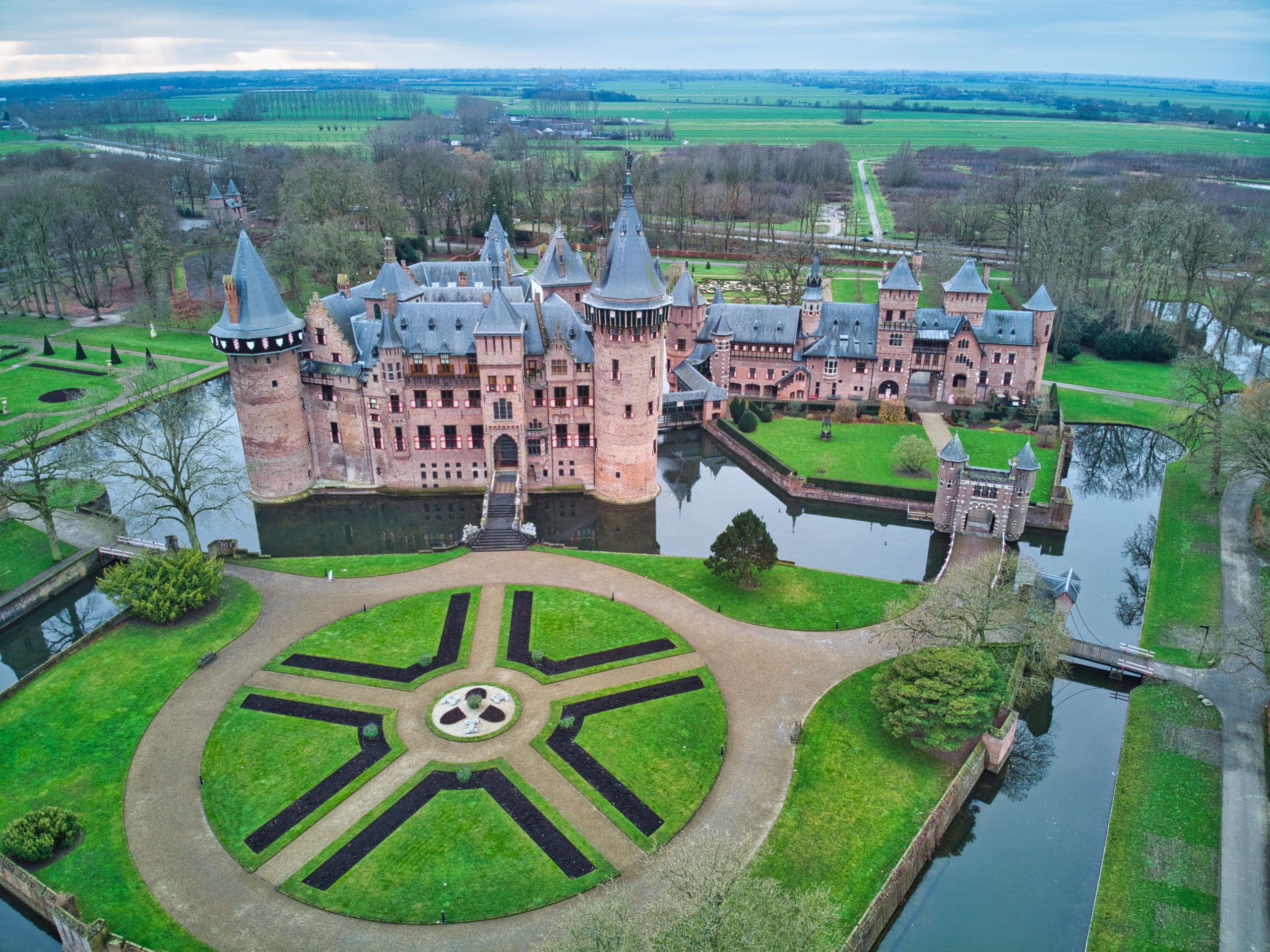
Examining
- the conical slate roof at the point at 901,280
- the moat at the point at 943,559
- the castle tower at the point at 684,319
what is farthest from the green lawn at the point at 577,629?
the conical slate roof at the point at 901,280

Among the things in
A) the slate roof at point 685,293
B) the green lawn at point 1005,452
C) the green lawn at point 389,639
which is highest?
the slate roof at point 685,293

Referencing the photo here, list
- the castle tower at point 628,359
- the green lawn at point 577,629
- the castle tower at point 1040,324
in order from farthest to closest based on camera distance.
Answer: the castle tower at point 1040,324 < the castle tower at point 628,359 < the green lawn at point 577,629

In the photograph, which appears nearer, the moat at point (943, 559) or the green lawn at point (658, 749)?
the moat at point (943, 559)

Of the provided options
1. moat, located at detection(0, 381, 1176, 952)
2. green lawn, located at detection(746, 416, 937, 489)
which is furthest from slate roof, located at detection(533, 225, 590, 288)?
green lawn, located at detection(746, 416, 937, 489)

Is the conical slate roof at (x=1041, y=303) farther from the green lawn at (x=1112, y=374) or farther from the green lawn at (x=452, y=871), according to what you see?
the green lawn at (x=452, y=871)

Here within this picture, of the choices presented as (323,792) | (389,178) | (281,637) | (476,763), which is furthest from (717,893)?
(389,178)

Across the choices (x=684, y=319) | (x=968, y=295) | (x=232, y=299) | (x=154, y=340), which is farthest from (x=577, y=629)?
(x=154, y=340)
